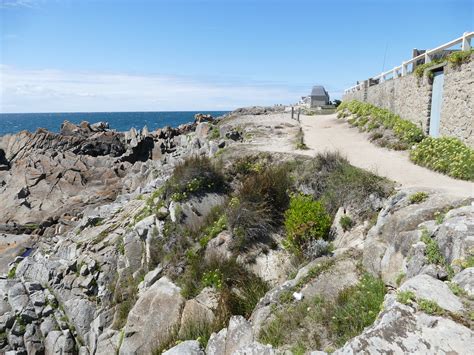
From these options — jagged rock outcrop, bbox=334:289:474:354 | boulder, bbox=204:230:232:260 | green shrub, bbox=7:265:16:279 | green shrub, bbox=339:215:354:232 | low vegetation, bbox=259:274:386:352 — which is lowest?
green shrub, bbox=7:265:16:279

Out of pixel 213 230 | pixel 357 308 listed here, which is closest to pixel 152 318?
pixel 213 230

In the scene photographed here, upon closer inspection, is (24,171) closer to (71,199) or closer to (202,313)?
(71,199)

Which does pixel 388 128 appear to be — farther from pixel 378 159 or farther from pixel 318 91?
pixel 318 91

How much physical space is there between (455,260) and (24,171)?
29.0 metres

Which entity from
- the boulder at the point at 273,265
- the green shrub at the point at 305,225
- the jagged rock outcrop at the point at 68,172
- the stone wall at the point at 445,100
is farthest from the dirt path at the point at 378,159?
the jagged rock outcrop at the point at 68,172

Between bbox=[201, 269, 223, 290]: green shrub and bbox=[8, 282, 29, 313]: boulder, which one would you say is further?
bbox=[8, 282, 29, 313]: boulder

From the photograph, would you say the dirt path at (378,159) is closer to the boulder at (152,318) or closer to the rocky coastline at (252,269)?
the rocky coastline at (252,269)

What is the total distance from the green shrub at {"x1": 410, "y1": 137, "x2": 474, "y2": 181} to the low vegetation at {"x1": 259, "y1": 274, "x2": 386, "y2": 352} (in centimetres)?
568

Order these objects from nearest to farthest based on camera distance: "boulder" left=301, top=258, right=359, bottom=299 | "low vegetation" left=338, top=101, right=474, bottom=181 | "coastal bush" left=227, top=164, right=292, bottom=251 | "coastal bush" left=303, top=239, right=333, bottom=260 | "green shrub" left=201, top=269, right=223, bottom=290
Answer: "boulder" left=301, top=258, right=359, bottom=299 → "coastal bush" left=303, top=239, right=333, bottom=260 → "green shrub" left=201, top=269, right=223, bottom=290 → "coastal bush" left=227, top=164, right=292, bottom=251 → "low vegetation" left=338, top=101, right=474, bottom=181

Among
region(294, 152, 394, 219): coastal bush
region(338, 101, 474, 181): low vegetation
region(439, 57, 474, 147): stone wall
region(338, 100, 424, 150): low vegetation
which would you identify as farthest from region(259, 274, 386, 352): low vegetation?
region(338, 100, 424, 150): low vegetation

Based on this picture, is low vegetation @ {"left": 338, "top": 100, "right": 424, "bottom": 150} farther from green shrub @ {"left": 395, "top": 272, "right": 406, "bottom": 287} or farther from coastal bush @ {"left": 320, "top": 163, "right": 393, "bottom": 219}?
green shrub @ {"left": 395, "top": 272, "right": 406, "bottom": 287}

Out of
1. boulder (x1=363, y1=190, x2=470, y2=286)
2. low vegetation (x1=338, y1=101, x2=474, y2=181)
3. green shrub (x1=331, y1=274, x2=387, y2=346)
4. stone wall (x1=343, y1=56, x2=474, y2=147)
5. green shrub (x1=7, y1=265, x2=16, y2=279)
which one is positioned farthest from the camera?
green shrub (x1=7, y1=265, x2=16, y2=279)

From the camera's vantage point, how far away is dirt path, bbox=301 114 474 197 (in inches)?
404

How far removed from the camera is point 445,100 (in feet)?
46.0
